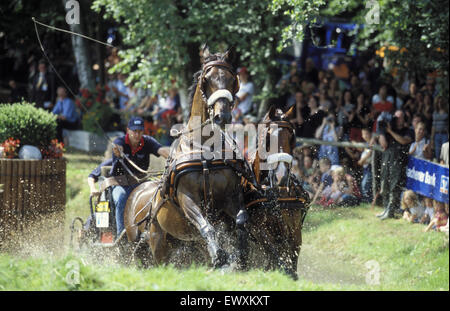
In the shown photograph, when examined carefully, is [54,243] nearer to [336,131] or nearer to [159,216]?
[159,216]

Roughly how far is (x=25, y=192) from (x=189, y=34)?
5361 mm

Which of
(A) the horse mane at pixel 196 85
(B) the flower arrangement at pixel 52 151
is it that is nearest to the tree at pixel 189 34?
(B) the flower arrangement at pixel 52 151

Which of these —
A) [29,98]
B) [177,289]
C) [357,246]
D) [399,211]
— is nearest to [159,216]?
[177,289]

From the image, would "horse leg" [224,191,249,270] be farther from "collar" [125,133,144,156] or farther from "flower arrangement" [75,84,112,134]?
"flower arrangement" [75,84,112,134]

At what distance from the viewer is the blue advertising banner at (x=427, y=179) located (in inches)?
436

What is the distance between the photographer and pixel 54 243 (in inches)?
420

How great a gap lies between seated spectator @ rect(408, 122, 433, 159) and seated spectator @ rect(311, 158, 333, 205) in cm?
149

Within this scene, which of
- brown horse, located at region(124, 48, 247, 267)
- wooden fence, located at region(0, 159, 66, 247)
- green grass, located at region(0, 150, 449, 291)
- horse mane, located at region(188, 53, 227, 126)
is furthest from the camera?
wooden fence, located at region(0, 159, 66, 247)

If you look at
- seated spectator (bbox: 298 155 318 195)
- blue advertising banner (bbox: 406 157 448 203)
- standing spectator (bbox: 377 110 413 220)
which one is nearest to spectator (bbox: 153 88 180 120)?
seated spectator (bbox: 298 155 318 195)

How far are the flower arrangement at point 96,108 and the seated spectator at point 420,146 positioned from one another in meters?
8.64

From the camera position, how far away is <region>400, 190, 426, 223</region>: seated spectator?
11906 mm

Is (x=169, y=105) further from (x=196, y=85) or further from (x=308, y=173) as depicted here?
(x=196, y=85)

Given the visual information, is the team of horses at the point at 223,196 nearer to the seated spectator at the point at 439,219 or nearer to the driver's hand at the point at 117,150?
the driver's hand at the point at 117,150

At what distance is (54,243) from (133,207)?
2790mm
